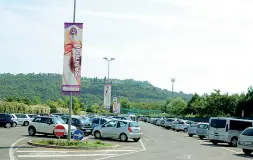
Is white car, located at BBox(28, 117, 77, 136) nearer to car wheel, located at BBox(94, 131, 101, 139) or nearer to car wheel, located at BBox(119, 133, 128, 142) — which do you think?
car wheel, located at BBox(94, 131, 101, 139)

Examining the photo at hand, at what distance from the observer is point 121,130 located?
30016 millimetres

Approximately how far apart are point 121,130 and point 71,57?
8.88m

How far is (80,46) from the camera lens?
2342cm

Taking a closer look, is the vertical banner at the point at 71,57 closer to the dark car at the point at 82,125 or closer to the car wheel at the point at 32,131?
the car wheel at the point at 32,131

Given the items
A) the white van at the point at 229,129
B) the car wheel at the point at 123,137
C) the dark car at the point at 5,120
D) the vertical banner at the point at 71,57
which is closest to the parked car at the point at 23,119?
the dark car at the point at 5,120

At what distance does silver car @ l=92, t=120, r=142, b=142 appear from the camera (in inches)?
1177

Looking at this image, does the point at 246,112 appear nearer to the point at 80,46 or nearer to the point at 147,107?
the point at 80,46

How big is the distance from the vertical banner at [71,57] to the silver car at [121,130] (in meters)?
7.72

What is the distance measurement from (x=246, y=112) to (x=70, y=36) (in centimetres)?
4718

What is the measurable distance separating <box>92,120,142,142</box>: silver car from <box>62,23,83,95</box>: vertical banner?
772 cm

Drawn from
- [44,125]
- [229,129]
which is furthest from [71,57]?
[229,129]

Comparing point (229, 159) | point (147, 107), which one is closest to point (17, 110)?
point (229, 159)

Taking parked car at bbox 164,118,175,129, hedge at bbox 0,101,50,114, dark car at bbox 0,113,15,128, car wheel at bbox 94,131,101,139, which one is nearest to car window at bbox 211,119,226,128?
car wheel at bbox 94,131,101,139

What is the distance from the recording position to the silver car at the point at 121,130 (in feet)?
98.1
